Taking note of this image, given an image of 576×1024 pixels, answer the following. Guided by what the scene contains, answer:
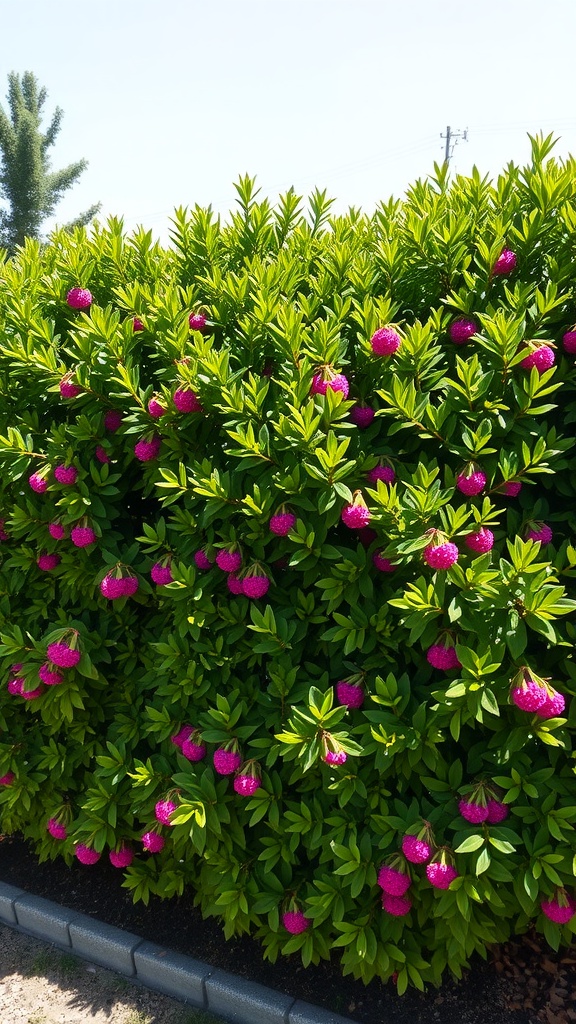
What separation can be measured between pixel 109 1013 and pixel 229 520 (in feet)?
6.17

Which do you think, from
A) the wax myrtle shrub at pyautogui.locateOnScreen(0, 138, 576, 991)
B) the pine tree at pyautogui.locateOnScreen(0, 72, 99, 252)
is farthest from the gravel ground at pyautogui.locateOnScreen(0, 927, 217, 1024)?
the pine tree at pyautogui.locateOnScreen(0, 72, 99, 252)

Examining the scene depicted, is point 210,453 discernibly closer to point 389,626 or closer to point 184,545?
point 184,545

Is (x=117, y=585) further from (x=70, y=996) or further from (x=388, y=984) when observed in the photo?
(x=388, y=984)

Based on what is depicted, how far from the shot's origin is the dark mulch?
2.44 metres

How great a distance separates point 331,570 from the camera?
2225mm

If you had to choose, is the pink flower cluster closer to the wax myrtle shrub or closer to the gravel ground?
the wax myrtle shrub

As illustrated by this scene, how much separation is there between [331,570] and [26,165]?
1192 inches

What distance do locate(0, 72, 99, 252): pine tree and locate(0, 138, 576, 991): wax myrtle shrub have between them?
27759mm

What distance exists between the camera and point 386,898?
7.34ft

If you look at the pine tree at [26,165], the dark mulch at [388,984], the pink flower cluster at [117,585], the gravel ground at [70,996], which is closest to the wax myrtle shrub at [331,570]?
the pink flower cluster at [117,585]

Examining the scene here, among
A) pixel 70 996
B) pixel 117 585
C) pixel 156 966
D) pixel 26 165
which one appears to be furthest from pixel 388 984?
pixel 26 165

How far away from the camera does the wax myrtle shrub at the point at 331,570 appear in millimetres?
2059

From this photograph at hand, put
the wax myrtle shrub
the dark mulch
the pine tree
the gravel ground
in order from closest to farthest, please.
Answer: the wax myrtle shrub, the dark mulch, the gravel ground, the pine tree

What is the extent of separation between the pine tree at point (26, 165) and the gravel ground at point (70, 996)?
93.0 feet
